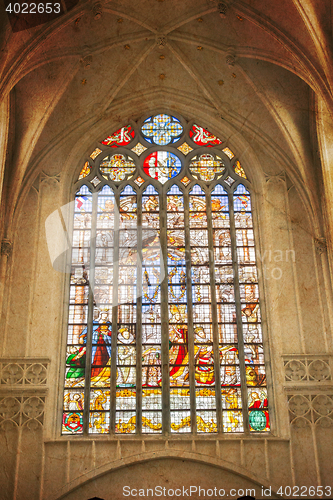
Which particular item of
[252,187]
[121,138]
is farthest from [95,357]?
[121,138]

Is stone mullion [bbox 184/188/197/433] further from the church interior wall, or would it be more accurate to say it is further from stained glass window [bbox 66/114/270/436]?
the church interior wall

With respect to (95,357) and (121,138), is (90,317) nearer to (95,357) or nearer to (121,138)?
(95,357)

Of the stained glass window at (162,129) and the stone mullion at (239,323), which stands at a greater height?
the stained glass window at (162,129)

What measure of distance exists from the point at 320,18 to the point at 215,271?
5313 mm

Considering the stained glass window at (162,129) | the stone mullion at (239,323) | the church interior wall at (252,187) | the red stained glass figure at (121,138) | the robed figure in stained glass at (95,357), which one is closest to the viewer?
the church interior wall at (252,187)

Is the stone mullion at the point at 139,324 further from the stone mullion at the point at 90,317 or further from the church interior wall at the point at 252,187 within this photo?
the stone mullion at the point at 90,317

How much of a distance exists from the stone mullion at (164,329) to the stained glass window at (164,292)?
2cm

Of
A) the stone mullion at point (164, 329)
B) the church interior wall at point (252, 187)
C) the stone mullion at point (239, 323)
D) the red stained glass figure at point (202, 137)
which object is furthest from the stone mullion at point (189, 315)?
the red stained glass figure at point (202, 137)

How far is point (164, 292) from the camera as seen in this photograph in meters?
13.1

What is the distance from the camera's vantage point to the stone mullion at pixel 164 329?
12156 millimetres

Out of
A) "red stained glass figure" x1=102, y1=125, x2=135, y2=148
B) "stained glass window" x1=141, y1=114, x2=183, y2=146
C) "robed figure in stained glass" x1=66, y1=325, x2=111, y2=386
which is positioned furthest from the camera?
"stained glass window" x1=141, y1=114, x2=183, y2=146

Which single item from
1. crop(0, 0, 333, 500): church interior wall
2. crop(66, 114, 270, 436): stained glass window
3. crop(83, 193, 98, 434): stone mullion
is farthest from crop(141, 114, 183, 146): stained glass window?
crop(83, 193, 98, 434): stone mullion

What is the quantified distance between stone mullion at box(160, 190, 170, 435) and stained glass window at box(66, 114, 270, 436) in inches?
0.8

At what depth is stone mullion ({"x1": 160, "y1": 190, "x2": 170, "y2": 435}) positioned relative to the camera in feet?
39.9
